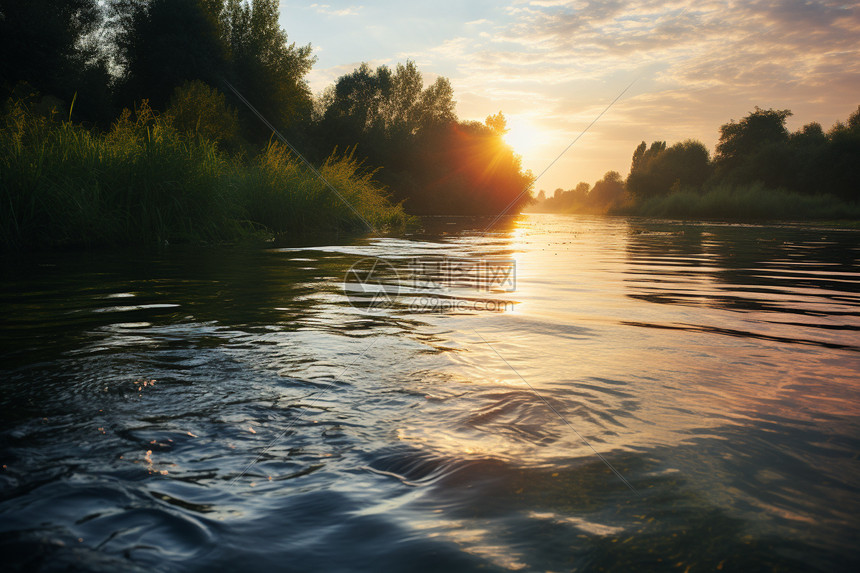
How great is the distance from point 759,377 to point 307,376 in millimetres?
2193

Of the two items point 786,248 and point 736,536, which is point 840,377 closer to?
point 736,536

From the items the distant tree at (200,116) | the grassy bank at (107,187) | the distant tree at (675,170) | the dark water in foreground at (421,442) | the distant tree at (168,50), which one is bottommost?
the dark water in foreground at (421,442)

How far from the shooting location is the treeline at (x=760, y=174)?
3931 centimetres

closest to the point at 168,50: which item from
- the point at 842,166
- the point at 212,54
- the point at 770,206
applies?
the point at 212,54

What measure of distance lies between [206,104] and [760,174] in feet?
150

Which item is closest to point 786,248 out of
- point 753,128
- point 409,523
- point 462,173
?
point 409,523

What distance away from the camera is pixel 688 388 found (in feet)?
8.84

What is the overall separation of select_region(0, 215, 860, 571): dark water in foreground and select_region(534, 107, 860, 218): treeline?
40.8 m

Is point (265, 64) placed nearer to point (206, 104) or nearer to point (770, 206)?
point (206, 104)

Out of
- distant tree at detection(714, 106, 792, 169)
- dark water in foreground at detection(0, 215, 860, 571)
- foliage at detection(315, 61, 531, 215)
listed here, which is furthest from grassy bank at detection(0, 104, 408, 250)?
distant tree at detection(714, 106, 792, 169)

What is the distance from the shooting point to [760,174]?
4928cm

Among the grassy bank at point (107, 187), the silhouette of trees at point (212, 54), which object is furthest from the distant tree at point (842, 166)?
the grassy bank at point (107, 187)

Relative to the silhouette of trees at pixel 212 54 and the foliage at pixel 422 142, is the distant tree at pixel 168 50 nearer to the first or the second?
the silhouette of trees at pixel 212 54

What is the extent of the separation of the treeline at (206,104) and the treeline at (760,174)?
1693cm
